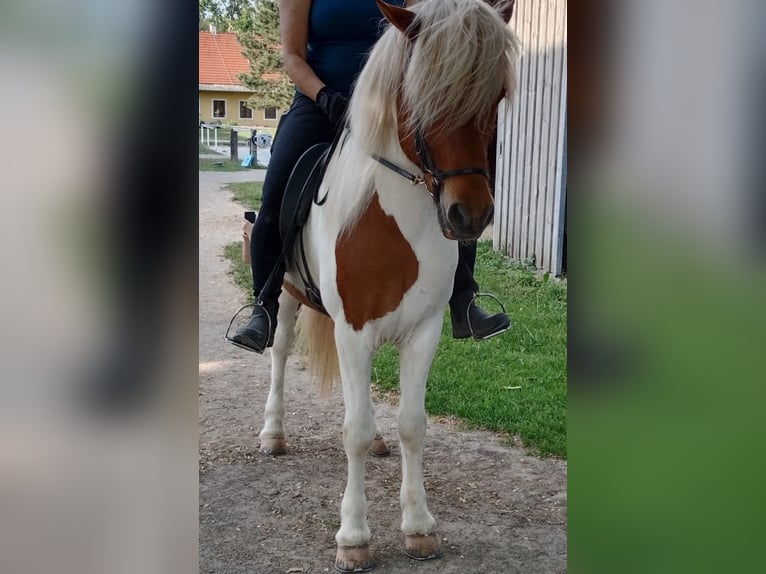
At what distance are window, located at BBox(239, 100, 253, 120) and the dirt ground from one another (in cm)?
428

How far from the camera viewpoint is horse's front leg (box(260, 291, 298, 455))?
3436 mm

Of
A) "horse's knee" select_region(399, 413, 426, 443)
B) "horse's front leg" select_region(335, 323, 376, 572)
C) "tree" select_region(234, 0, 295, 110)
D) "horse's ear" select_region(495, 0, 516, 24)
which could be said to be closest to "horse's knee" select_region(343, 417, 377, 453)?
"horse's front leg" select_region(335, 323, 376, 572)

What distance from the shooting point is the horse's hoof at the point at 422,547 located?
8.16ft

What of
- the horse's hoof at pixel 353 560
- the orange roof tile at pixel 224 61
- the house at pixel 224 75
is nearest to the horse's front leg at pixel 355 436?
the horse's hoof at pixel 353 560

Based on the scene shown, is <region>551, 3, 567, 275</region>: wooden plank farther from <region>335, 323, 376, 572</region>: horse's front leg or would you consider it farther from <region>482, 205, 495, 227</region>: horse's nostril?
<region>482, 205, 495, 227</region>: horse's nostril

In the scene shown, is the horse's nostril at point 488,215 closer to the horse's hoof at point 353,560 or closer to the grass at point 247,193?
the horse's hoof at point 353,560

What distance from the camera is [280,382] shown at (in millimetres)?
3492

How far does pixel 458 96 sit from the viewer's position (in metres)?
1.83

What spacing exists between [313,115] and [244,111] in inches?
234
